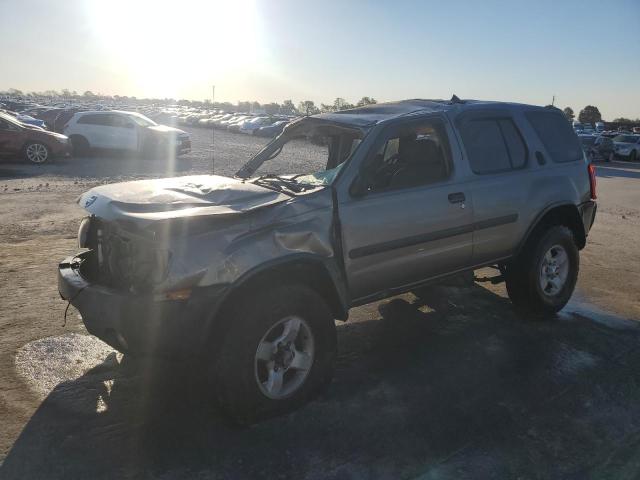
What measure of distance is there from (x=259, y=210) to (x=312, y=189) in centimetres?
50

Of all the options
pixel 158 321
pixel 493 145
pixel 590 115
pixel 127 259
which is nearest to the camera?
pixel 158 321

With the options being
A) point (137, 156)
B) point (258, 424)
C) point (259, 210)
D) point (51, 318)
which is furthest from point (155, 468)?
point (137, 156)

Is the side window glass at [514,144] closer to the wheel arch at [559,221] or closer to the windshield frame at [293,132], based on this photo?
the wheel arch at [559,221]

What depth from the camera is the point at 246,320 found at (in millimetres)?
3223

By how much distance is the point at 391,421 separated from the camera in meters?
3.45

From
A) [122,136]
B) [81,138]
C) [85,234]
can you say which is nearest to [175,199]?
[85,234]

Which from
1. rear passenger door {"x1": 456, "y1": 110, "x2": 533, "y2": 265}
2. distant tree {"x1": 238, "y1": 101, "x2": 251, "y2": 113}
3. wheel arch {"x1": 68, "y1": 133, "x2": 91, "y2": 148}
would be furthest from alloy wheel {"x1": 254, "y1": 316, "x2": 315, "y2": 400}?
distant tree {"x1": 238, "y1": 101, "x2": 251, "y2": 113}

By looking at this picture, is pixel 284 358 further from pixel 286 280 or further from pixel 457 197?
pixel 457 197

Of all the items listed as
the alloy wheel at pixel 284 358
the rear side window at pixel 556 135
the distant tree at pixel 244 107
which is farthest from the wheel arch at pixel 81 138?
the distant tree at pixel 244 107

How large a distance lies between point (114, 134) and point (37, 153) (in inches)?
124

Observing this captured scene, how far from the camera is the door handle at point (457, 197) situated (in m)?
4.29

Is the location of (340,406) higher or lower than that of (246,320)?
lower

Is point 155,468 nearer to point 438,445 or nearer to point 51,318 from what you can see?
point 438,445

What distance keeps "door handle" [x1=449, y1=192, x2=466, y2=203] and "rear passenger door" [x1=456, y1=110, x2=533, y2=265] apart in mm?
139
